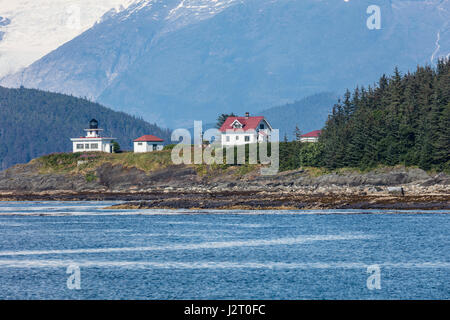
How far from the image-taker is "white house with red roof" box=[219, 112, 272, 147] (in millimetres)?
140250

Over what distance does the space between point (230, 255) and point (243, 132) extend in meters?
87.8

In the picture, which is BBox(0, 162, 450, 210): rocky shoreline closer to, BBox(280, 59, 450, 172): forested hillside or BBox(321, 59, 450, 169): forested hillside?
BBox(280, 59, 450, 172): forested hillside

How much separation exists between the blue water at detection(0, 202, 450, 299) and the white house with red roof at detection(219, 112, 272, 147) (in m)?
53.6

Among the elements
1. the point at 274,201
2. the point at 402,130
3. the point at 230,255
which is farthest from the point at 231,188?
the point at 230,255

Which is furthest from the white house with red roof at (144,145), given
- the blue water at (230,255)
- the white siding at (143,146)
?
the blue water at (230,255)

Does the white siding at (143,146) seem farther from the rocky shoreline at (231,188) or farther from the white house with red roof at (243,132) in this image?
the white house with red roof at (243,132)

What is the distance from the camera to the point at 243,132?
5541 inches

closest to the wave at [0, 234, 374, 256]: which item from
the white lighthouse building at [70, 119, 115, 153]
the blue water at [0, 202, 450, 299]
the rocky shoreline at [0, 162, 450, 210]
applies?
the blue water at [0, 202, 450, 299]

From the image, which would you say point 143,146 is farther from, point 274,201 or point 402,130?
point 274,201

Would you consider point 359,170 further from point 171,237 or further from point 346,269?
point 346,269

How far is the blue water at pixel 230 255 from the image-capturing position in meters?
40.8
